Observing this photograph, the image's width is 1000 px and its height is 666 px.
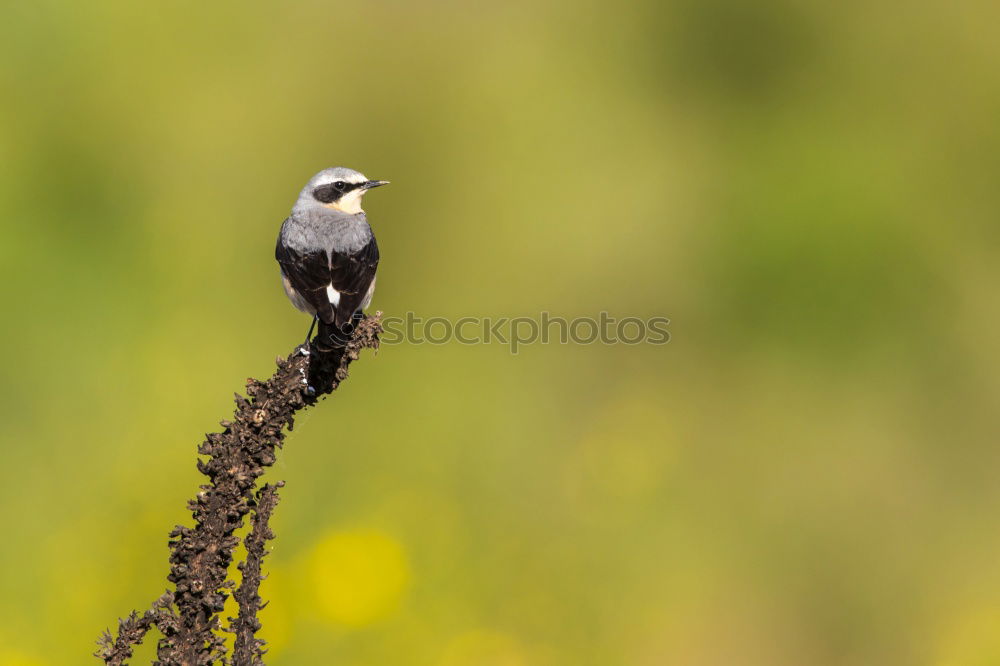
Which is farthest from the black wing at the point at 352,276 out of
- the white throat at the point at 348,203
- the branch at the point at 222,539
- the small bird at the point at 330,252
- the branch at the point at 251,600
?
the branch at the point at 251,600

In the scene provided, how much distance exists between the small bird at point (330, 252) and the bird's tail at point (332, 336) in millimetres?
22

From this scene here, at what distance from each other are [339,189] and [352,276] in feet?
4.66

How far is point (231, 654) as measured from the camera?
430cm

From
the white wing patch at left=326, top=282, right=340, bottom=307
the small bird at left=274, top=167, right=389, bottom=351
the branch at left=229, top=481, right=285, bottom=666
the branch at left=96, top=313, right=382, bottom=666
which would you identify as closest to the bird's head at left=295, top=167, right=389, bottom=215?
the small bird at left=274, top=167, right=389, bottom=351

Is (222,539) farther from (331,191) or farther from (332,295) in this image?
(331,191)

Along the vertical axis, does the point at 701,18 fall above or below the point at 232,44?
above

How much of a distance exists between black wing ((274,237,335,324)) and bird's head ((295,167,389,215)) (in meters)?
0.74

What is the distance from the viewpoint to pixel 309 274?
7887 millimetres

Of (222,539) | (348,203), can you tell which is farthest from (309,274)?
(222,539)

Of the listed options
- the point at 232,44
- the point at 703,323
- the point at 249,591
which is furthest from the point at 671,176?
the point at 249,591

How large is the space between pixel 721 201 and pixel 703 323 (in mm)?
2480

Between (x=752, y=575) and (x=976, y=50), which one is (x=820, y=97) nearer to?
(x=976, y=50)

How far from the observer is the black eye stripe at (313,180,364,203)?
8914mm

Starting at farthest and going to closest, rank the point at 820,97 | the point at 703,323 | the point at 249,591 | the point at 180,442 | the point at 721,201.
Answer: the point at 820,97, the point at 721,201, the point at 703,323, the point at 180,442, the point at 249,591
